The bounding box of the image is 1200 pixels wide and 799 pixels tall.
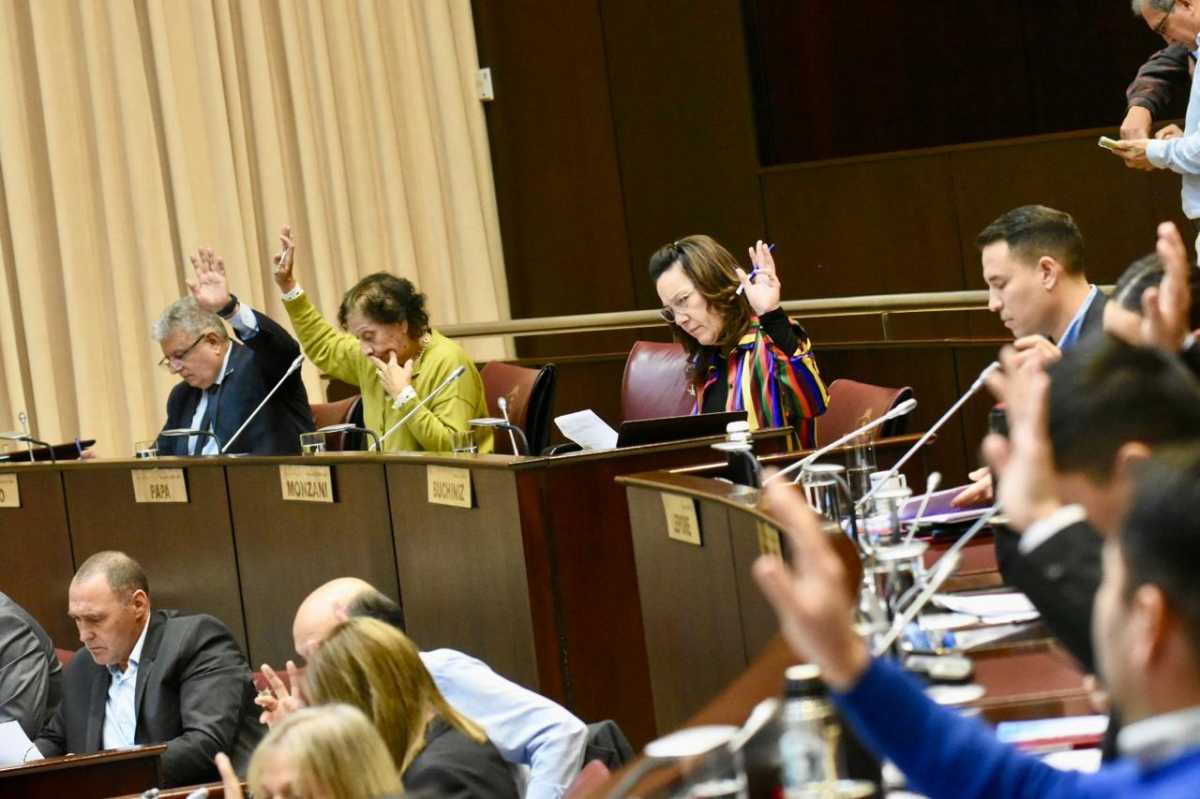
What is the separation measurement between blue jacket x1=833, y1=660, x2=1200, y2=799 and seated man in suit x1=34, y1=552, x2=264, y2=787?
270 cm

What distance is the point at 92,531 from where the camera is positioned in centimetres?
520

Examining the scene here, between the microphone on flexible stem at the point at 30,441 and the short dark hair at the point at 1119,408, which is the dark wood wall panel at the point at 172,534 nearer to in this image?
the microphone on flexible stem at the point at 30,441

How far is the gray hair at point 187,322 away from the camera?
17.0 feet

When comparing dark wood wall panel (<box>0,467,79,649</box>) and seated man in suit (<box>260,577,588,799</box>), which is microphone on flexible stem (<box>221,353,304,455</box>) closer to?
dark wood wall panel (<box>0,467,79,649</box>)

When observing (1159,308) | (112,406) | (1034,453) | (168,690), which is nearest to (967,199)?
(112,406)

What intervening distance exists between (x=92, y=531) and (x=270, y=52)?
10.2 feet

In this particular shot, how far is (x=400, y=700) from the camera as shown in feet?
8.14

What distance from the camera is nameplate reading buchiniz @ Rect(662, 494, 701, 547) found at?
10.7 ft

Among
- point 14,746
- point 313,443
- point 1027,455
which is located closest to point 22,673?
point 14,746

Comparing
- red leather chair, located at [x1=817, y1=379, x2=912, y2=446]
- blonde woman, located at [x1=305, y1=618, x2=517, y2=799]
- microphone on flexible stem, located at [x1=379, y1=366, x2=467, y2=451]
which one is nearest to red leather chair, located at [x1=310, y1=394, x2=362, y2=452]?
microphone on flexible stem, located at [x1=379, y1=366, x2=467, y2=451]

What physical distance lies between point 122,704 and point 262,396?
141 cm

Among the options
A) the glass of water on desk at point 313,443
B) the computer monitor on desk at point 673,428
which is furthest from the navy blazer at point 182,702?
the computer monitor on desk at point 673,428

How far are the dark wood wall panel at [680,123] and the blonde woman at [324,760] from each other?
5557 mm

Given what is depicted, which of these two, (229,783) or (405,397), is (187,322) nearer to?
(405,397)
